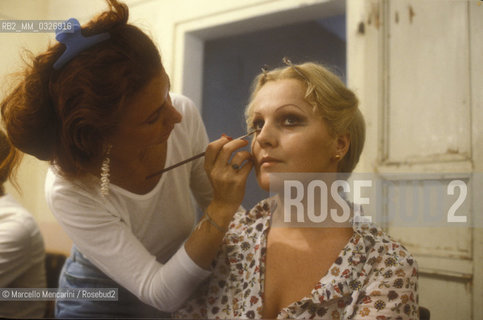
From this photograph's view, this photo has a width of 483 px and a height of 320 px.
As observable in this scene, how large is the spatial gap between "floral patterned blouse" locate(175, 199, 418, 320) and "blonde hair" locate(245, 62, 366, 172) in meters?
0.14

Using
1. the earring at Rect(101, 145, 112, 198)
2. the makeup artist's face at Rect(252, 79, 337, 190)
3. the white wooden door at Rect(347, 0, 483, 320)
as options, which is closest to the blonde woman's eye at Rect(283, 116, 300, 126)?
the makeup artist's face at Rect(252, 79, 337, 190)

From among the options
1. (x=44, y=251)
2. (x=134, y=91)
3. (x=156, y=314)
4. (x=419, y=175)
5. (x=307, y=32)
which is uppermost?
(x=307, y=32)

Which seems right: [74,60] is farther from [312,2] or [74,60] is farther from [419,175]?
[419,175]

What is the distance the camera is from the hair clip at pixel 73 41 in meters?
0.60

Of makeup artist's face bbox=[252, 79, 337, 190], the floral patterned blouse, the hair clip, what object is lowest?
the floral patterned blouse

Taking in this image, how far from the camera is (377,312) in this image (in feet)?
1.77

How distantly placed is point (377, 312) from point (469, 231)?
0.20 m

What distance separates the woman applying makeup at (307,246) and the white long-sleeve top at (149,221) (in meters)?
0.09

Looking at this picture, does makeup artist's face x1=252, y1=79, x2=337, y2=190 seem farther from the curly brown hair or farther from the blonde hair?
the curly brown hair

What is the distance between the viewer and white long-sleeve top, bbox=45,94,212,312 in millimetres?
644

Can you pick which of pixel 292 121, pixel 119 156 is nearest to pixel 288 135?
pixel 292 121

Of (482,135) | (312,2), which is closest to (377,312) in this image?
(482,135)

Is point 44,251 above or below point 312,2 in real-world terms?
below

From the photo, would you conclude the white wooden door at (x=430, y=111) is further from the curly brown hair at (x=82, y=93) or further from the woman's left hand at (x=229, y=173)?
the curly brown hair at (x=82, y=93)
